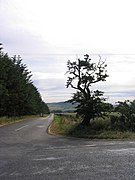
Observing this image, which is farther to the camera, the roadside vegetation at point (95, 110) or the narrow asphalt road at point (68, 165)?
the roadside vegetation at point (95, 110)

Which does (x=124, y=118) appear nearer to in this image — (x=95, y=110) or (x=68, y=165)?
(x=95, y=110)

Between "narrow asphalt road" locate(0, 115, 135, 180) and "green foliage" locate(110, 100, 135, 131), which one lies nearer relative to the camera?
"narrow asphalt road" locate(0, 115, 135, 180)

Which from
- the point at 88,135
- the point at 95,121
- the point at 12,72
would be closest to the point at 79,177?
the point at 88,135

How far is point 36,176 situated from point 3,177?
0.95 m

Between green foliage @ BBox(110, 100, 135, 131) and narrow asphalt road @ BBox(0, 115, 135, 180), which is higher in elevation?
green foliage @ BBox(110, 100, 135, 131)

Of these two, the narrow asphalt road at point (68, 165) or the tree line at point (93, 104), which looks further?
the tree line at point (93, 104)

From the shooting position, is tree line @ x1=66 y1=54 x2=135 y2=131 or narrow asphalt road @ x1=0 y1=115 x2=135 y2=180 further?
tree line @ x1=66 y1=54 x2=135 y2=131

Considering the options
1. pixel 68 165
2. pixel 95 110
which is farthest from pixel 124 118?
pixel 68 165

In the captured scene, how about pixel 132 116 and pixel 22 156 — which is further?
pixel 132 116

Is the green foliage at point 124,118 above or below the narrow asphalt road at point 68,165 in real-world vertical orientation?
above

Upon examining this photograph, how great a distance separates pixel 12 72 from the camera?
54.6 meters

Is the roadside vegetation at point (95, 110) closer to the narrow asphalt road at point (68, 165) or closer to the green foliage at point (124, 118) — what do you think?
the green foliage at point (124, 118)

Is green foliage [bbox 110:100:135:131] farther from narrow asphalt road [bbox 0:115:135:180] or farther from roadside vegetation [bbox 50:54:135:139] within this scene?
narrow asphalt road [bbox 0:115:135:180]

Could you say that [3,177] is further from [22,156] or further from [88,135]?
[88,135]
